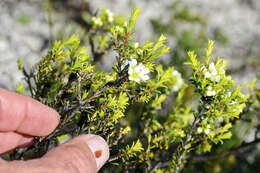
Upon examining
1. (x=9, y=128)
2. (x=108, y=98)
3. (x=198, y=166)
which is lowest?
(x=198, y=166)

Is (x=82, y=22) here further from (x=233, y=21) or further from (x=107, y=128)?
(x=107, y=128)

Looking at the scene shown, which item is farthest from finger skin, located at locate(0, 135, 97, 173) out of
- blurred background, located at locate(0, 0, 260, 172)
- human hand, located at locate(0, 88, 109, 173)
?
blurred background, located at locate(0, 0, 260, 172)

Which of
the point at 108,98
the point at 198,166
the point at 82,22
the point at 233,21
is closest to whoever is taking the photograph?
the point at 108,98

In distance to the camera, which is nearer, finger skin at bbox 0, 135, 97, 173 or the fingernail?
finger skin at bbox 0, 135, 97, 173

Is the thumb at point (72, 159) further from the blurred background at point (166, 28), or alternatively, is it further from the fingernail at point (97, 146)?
the blurred background at point (166, 28)

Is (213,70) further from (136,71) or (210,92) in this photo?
(136,71)

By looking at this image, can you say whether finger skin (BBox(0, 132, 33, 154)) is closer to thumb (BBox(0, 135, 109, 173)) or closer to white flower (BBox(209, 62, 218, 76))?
thumb (BBox(0, 135, 109, 173))

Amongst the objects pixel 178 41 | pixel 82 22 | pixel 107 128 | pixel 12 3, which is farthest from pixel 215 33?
pixel 107 128
